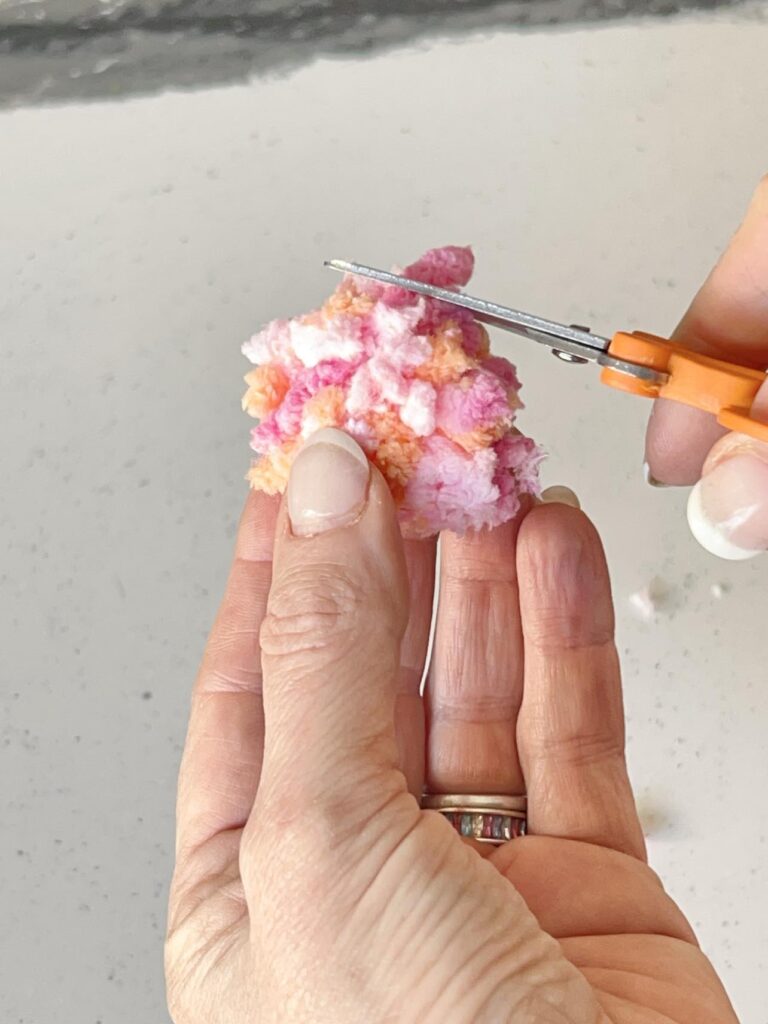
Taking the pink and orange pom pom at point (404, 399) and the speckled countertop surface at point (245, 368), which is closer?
the pink and orange pom pom at point (404, 399)

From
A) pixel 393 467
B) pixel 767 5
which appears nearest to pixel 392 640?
pixel 393 467

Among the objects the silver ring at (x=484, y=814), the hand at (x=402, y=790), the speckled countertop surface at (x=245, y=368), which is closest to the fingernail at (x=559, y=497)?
the hand at (x=402, y=790)

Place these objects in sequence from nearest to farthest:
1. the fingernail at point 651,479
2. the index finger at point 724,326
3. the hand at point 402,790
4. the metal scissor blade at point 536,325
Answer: the hand at point 402,790 → the metal scissor blade at point 536,325 → the index finger at point 724,326 → the fingernail at point 651,479

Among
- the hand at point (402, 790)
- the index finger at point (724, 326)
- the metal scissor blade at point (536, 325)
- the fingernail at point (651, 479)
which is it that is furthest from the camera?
the fingernail at point (651, 479)

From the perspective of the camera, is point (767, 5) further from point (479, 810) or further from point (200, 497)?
point (479, 810)

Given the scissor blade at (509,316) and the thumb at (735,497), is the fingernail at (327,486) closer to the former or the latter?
the scissor blade at (509,316)

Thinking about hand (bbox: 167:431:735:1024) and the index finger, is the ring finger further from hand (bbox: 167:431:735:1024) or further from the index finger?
the index finger

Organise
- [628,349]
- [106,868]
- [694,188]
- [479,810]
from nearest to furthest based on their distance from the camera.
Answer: [628,349]
[479,810]
[106,868]
[694,188]

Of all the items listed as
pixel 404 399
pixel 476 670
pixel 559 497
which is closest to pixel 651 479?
pixel 559 497
